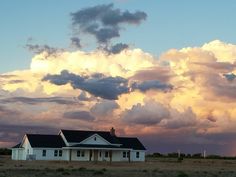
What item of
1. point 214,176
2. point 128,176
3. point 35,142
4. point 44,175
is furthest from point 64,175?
point 35,142

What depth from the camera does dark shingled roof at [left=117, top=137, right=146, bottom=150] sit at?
97.2 metres

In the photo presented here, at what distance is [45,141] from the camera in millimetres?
91625

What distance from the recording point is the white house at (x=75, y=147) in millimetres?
90000

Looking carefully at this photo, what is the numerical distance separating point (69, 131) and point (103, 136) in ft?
19.1

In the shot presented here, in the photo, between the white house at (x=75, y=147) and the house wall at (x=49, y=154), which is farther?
the white house at (x=75, y=147)

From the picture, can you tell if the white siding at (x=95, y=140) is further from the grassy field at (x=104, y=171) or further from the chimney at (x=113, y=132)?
the grassy field at (x=104, y=171)

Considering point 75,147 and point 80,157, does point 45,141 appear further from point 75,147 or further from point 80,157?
point 80,157

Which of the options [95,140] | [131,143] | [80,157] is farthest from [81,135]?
[131,143]

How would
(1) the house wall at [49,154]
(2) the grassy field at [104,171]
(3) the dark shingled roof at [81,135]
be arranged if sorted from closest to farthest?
(2) the grassy field at [104,171] < (1) the house wall at [49,154] < (3) the dark shingled roof at [81,135]

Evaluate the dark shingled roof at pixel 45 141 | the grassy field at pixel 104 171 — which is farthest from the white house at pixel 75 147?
the grassy field at pixel 104 171

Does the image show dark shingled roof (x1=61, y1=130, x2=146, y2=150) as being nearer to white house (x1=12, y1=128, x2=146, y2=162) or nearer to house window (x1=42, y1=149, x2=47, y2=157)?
white house (x1=12, y1=128, x2=146, y2=162)

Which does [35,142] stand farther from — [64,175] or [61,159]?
[64,175]

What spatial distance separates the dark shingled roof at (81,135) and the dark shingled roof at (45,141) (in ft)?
4.86

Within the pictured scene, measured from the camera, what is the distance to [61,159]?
299 ft
